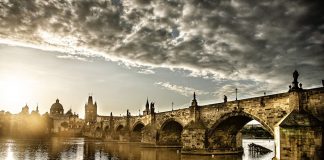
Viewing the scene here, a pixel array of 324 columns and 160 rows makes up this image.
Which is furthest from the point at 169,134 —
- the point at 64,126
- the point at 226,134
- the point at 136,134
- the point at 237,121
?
the point at 64,126

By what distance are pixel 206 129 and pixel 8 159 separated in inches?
812

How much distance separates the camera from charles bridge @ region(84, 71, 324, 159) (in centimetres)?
1795

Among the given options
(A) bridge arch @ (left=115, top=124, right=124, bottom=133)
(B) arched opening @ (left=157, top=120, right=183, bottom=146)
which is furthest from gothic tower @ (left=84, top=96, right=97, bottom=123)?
(B) arched opening @ (left=157, top=120, right=183, bottom=146)

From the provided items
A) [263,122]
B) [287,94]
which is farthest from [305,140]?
[263,122]

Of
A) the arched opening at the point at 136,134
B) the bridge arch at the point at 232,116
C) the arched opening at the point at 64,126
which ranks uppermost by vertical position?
the bridge arch at the point at 232,116

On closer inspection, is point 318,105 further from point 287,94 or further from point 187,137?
point 187,137

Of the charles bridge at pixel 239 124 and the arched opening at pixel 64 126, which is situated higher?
the charles bridge at pixel 239 124

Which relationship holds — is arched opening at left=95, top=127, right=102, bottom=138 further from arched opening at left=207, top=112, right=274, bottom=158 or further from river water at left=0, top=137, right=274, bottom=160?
arched opening at left=207, top=112, right=274, bottom=158

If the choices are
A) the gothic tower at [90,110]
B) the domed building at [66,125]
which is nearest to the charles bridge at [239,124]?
the domed building at [66,125]

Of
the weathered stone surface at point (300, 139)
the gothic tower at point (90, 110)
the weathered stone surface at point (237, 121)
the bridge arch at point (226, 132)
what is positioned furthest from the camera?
the gothic tower at point (90, 110)

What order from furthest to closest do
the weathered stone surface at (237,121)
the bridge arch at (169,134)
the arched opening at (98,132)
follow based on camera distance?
the arched opening at (98,132), the bridge arch at (169,134), the weathered stone surface at (237,121)

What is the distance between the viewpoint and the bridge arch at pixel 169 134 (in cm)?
4591

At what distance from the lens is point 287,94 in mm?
22938

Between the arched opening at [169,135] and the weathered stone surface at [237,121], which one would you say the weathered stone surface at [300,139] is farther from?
the arched opening at [169,135]
